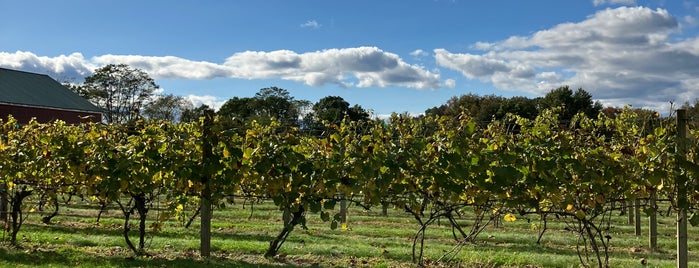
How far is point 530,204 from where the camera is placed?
5047 mm

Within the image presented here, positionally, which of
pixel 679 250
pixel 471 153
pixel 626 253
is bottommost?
pixel 626 253

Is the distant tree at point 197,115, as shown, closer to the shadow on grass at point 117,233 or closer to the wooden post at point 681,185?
the shadow on grass at point 117,233

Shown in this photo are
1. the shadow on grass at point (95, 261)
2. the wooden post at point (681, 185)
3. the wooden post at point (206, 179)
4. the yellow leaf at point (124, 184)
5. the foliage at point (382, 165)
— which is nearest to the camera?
the wooden post at point (681, 185)

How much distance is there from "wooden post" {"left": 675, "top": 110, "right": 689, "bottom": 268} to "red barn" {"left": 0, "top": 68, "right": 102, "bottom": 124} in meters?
38.5

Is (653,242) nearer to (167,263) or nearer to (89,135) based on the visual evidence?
(167,263)

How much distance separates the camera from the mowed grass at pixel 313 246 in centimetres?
633

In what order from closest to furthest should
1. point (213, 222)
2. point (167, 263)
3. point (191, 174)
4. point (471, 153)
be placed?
1. point (471, 153)
2. point (191, 174)
3. point (167, 263)
4. point (213, 222)

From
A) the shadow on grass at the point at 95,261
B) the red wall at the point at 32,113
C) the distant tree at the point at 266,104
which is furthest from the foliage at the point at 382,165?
the distant tree at the point at 266,104

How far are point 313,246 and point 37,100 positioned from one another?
39.1m

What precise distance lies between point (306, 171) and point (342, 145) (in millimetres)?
398

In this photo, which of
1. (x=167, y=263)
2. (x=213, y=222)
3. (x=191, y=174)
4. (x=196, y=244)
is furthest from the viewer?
(x=213, y=222)

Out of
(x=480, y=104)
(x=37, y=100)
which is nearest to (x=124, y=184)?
(x=37, y=100)

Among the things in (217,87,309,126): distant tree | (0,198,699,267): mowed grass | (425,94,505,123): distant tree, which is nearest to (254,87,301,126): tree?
(217,87,309,126): distant tree

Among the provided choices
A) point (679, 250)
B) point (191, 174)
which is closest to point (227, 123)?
point (191, 174)
